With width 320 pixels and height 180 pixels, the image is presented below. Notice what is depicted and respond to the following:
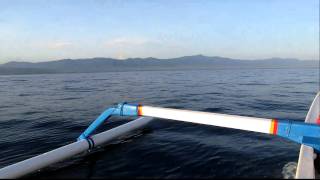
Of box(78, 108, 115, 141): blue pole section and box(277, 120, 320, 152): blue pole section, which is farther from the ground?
box(277, 120, 320, 152): blue pole section

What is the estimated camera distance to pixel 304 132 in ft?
20.3

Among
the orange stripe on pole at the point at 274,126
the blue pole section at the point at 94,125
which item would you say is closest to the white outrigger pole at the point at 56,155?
the blue pole section at the point at 94,125

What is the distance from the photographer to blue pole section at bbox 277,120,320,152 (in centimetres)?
614

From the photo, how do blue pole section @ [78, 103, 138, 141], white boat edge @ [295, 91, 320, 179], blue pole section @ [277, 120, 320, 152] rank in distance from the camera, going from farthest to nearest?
blue pole section @ [78, 103, 138, 141]
blue pole section @ [277, 120, 320, 152]
white boat edge @ [295, 91, 320, 179]

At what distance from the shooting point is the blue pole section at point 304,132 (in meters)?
6.14

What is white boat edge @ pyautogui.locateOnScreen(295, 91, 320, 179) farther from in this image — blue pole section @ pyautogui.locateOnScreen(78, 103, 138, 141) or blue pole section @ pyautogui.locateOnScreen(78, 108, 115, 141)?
blue pole section @ pyautogui.locateOnScreen(78, 108, 115, 141)

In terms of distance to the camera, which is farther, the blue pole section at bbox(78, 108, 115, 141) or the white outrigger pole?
the blue pole section at bbox(78, 108, 115, 141)

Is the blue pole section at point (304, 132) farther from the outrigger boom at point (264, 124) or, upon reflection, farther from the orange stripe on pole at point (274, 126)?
the orange stripe on pole at point (274, 126)

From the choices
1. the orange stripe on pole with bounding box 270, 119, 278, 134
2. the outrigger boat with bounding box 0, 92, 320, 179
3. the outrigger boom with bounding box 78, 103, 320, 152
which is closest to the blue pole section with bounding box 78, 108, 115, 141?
the outrigger boat with bounding box 0, 92, 320, 179

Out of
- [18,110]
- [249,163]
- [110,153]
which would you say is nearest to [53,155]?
[110,153]

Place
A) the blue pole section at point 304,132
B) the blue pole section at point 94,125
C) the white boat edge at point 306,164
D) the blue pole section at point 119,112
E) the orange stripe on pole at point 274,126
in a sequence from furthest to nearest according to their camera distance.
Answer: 1. the blue pole section at point 94,125
2. the blue pole section at point 119,112
3. the orange stripe on pole at point 274,126
4. the blue pole section at point 304,132
5. the white boat edge at point 306,164

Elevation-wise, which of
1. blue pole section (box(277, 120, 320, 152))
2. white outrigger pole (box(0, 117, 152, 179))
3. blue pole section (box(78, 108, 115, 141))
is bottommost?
white outrigger pole (box(0, 117, 152, 179))

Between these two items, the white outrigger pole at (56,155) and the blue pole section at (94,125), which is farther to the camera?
the blue pole section at (94,125)

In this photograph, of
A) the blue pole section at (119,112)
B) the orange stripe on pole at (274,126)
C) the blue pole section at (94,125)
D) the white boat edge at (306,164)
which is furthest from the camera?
the blue pole section at (94,125)
